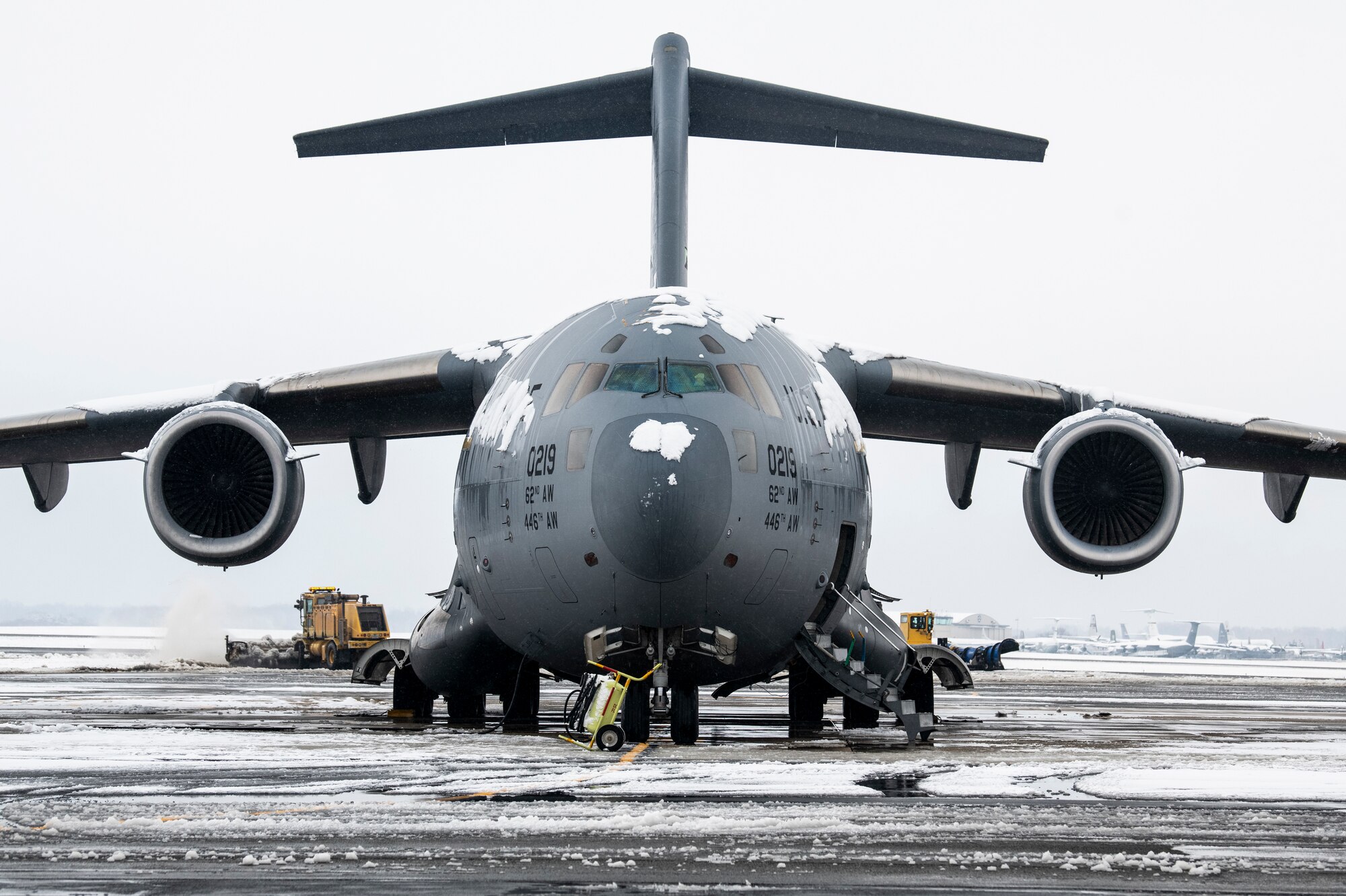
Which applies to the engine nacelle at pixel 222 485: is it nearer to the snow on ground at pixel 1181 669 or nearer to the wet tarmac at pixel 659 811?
the wet tarmac at pixel 659 811

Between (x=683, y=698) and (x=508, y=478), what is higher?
(x=508, y=478)

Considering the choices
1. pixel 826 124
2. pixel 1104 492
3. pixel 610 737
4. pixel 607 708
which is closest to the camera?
pixel 610 737

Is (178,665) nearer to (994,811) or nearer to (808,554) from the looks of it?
(808,554)

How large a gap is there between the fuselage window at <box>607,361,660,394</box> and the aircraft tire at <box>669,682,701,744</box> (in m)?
2.25

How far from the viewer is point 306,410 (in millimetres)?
14078

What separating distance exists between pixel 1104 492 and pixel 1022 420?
7.68 ft

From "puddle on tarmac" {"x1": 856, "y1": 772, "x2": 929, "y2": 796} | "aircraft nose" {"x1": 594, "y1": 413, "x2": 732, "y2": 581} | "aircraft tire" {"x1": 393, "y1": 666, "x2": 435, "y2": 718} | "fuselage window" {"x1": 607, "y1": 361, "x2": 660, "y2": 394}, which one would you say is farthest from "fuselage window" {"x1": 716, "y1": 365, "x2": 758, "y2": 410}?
"aircraft tire" {"x1": 393, "y1": 666, "x2": 435, "y2": 718}

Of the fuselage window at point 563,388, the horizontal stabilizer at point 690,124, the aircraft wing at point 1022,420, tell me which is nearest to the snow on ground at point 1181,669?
the aircraft wing at point 1022,420

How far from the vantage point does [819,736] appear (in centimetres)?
1196

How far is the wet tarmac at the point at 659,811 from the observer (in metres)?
4.50

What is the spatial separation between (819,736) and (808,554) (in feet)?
9.08

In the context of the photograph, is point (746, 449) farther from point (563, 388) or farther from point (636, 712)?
point (636, 712)

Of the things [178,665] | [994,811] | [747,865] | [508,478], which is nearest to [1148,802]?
[994,811]

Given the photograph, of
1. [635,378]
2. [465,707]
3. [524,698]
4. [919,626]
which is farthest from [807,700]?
[919,626]
